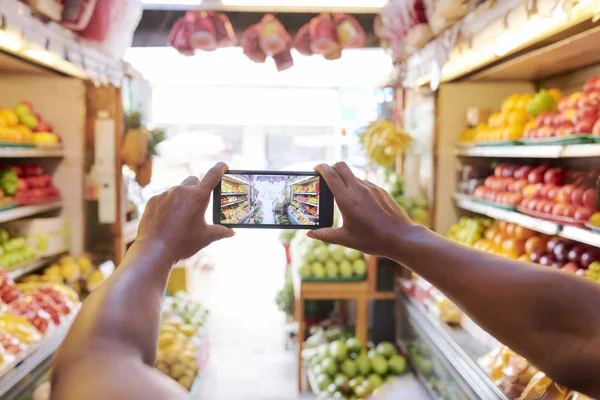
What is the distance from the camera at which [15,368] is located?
2273 millimetres

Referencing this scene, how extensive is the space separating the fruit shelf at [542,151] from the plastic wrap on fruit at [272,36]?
4.56ft

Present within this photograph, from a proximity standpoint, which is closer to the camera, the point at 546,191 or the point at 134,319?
the point at 134,319

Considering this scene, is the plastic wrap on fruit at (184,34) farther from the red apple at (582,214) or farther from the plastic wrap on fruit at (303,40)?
the red apple at (582,214)

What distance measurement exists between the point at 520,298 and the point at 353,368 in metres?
2.79

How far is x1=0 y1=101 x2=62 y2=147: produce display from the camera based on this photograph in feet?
10.1

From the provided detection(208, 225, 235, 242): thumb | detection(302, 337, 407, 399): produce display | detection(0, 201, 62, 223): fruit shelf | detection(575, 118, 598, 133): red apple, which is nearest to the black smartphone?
detection(208, 225, 235, 242): thumb

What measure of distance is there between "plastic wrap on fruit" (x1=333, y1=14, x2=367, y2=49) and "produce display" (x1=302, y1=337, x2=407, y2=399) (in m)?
1.98

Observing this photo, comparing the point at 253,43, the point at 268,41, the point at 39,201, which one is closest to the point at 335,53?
the point at 268,41

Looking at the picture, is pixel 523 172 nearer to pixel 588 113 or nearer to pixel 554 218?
pixel 554 218

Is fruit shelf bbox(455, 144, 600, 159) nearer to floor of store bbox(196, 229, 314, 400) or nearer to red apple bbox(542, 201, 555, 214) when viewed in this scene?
red apple bbox(542, 201, 555, 214)

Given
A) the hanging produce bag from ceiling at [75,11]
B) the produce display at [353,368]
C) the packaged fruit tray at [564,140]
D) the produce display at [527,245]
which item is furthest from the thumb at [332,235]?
the hanging produce bag from ceiling at [75,11]

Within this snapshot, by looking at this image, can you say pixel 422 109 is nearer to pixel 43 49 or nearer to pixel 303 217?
pixel 43 49

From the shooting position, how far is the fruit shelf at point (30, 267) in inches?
124

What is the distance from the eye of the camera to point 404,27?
347 centimetres
